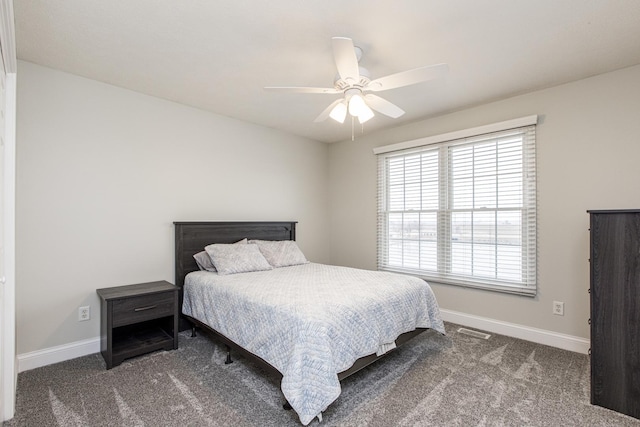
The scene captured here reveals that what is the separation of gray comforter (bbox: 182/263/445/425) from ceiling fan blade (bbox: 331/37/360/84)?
5.12 feet

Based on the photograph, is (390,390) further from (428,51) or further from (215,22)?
(215,22)

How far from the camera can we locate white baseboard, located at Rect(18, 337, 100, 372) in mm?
2438

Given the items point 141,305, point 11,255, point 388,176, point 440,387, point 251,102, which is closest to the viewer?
point 11,255

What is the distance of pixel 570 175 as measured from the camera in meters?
2.85

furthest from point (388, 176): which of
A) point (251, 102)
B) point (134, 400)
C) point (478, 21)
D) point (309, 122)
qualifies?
point (134, 400)

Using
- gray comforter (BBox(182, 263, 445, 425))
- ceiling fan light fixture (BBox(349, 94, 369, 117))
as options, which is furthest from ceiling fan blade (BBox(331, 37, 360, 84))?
gray comforter (BBox(182, 263, 445, 425))

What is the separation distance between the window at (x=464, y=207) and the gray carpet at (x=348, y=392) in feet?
2.99

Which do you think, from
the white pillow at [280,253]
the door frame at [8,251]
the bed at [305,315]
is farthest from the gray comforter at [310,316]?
the door frame at [8,251]

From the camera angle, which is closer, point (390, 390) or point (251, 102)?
point (390, 390)

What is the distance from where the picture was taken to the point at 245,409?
1962 millimetres

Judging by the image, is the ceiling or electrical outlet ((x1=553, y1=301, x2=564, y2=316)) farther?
electrical outlet ((x1=553, y1=301, x2=564, y2=316))

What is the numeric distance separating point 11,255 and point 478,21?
332cm

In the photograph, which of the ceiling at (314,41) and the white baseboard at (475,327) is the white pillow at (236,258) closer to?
the white baseboard at (475,327)

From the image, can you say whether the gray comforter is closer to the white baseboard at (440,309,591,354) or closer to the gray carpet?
the gray carpet
